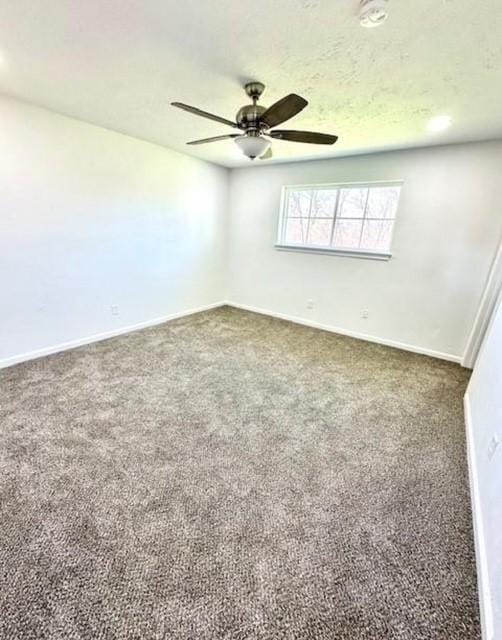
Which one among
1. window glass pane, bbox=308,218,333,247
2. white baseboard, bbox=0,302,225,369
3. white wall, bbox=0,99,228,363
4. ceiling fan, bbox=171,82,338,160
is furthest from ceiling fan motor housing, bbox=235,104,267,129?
white baseboard, bbox=0,302,225,369

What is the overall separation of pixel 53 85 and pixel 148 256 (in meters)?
1.94

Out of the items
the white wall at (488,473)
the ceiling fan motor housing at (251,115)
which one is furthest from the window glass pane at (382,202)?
the ceiling fan motor housing at (251,115)

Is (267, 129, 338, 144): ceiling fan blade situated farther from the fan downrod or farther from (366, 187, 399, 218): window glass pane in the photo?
(366, 187, 399, 218): window glass pane

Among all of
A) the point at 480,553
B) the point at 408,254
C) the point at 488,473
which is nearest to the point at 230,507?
the point at 480,553

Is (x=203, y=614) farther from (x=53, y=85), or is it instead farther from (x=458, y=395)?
(x=53, y=85)

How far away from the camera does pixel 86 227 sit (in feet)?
10.3

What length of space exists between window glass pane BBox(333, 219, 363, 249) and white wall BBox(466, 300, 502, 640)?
205 cm

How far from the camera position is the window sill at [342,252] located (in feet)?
12.0

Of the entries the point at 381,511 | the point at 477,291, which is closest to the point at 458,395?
the point at 477,291

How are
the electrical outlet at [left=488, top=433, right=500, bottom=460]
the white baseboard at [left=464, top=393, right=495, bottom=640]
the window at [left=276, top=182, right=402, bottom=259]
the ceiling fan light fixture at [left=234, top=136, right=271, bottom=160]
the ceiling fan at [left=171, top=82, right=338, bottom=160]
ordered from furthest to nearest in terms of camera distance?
1. the window at [left=276, top=182, right=402, bottom=259]
2. the ceiling fan light fixture at [left=234, top=136, right=271, bottom=160]
3. the ceiling fan at [left=171, top=82, right=338, bottom=160]
4. the electrical outlet at [left=488, top=433, right=500, bottom=460]
5. the white baseboard at [left=464, top=393, right=495, bottom=640]

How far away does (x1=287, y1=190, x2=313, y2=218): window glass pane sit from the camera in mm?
4203

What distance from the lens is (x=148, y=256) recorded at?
12.7ft

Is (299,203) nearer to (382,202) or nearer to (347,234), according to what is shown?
(347,234)

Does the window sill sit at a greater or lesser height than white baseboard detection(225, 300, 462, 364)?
greater
